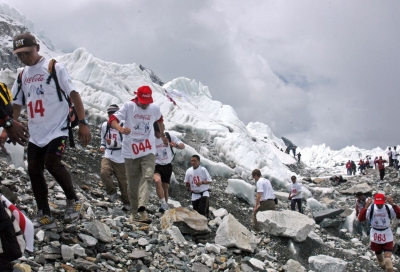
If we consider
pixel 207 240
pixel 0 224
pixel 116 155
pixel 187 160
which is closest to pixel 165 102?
pixel 187 160

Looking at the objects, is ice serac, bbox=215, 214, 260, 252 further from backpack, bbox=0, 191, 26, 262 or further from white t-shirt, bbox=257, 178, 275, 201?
backpack, bbox=0, 191, 26, 262

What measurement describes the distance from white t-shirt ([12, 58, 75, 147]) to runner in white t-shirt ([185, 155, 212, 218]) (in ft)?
11.5

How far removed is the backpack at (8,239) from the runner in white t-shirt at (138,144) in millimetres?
2584

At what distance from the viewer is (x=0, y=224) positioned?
159cm

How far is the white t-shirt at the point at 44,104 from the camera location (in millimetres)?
3059

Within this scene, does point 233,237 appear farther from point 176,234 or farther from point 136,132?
point 136,132

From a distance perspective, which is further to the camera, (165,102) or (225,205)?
(165,102)

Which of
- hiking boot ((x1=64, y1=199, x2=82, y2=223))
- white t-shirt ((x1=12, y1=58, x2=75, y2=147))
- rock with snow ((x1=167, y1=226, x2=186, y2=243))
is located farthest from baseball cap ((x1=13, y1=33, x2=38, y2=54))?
rock with snow ((x1=167, y1=226, x2=186, y2=243))

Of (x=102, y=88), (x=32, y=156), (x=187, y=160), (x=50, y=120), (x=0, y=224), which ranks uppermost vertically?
(x=102, y=88)

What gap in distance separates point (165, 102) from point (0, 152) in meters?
14.8

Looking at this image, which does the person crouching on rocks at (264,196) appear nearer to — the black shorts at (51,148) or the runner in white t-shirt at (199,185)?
the runner in white t-shirt at (199,185)

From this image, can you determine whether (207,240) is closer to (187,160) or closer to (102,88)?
(187,160)

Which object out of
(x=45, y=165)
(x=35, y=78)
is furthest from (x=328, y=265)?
(x=35, y=78)

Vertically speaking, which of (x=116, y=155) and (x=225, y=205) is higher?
(x=116, y=155)
